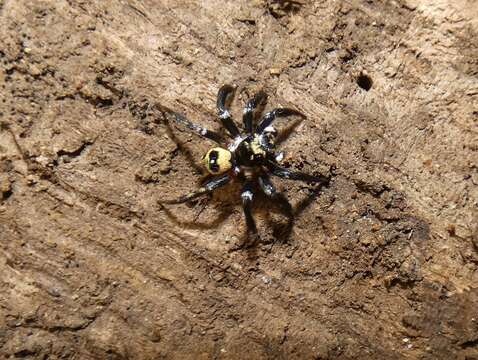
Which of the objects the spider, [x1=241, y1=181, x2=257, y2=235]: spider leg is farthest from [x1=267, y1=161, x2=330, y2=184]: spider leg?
[x1=241, y1=181, x2=257, y2=235]: spider leg

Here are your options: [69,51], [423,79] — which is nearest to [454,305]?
[423,79]

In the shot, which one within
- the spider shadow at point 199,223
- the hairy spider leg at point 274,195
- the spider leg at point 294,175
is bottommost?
the spider shadow at point 199,223

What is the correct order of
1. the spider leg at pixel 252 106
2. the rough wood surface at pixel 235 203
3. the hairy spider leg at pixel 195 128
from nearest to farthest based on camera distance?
1. the rough wood surface at pixel 235 203
2. the hairy spider leg at pixel 195 128
3. the spider leg at pixel 252 106

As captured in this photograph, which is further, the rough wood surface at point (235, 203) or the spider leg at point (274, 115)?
the spider leg at point (274, 115)

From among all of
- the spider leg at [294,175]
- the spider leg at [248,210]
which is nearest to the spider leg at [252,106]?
the spider leg at [294,175]

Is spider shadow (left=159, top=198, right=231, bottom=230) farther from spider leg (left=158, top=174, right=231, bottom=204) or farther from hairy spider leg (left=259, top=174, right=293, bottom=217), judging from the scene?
hairy spider leg (left=259, top=174, right=293, bottom=217)

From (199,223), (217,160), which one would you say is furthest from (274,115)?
(199,223)

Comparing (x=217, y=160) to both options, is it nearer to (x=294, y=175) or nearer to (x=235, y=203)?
(x=235, y=203)

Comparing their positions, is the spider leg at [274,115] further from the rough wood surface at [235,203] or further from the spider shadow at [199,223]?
the spider shadow at [199,223]
